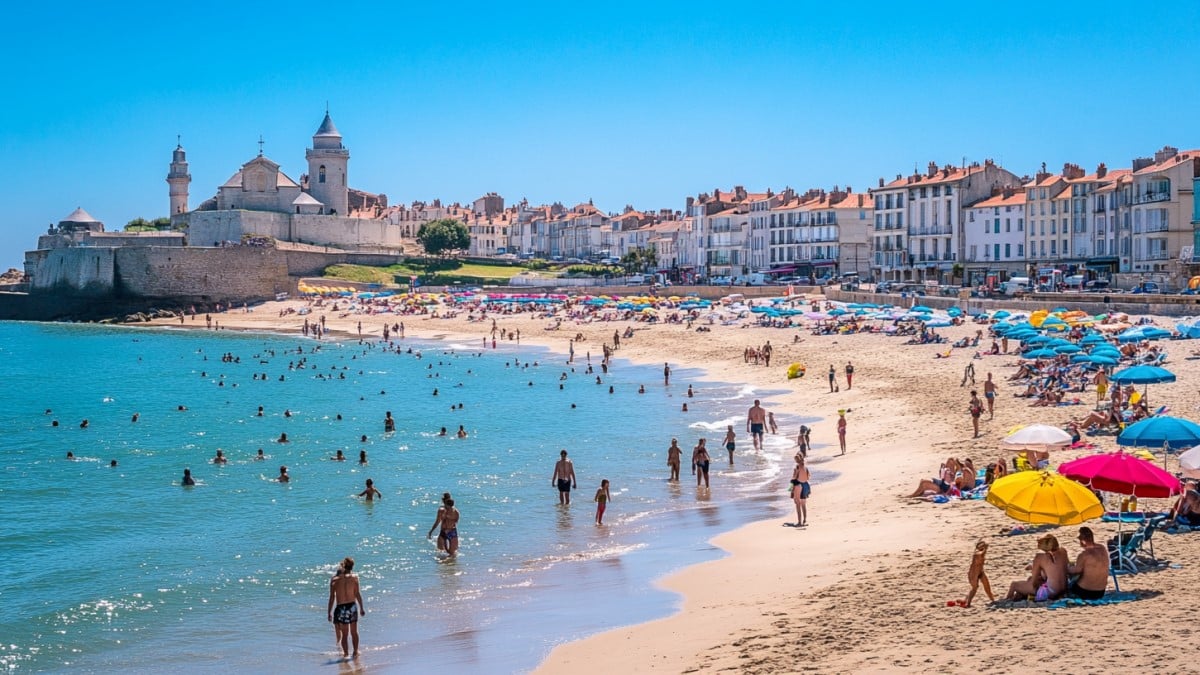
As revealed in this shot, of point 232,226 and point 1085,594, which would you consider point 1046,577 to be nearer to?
point 1085,594

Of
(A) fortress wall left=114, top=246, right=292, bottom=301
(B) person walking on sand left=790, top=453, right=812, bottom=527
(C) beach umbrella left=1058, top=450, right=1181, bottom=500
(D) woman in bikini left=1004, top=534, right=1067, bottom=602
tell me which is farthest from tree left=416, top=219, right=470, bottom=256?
(D) woman in bikini left=1004, top=534, right=1067, bottom=602

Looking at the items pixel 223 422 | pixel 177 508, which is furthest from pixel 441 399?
pixel 177 508

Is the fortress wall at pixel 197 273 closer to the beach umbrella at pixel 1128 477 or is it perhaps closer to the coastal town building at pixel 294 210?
the coastal town building at pixel 294 210

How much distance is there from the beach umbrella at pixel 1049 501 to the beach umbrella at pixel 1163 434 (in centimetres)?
261

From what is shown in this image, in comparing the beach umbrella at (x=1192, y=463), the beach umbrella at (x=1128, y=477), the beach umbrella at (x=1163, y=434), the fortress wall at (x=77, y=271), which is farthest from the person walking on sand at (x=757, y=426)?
the fortress wall at (x=77, y=271)

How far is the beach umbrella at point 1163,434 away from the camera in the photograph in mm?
13828

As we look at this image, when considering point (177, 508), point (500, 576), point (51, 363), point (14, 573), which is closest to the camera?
point (500, 576)

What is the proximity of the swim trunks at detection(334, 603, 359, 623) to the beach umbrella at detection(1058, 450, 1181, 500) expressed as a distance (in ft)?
23.6

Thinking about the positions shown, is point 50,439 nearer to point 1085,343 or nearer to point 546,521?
point 546,521

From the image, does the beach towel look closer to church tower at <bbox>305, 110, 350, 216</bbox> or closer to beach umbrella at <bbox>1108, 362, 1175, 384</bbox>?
beach umbrella at <bbox>1108, 362, 1175, 384</bbox>

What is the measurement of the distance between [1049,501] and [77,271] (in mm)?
84313

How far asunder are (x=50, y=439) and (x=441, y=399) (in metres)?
11.4

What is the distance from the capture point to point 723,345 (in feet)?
163

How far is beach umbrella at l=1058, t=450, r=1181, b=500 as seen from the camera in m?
11.8
